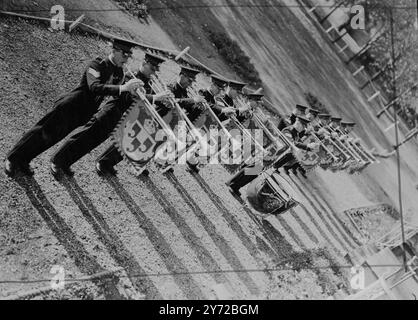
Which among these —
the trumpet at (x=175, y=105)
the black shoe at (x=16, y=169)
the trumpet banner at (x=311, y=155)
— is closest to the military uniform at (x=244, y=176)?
the trumpet at (x=175, y=105)

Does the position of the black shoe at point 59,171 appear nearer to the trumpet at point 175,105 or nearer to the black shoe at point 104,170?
the black shoe at point 104,170

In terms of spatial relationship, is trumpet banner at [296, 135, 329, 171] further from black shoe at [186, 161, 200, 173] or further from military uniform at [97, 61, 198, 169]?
military uniform at [97, 61, 198, 169]

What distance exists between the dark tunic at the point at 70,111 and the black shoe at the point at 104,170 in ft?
3.59

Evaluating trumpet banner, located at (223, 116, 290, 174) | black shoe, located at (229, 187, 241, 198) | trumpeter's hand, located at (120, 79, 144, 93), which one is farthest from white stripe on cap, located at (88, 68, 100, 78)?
black shoe, located at (229, 187, 241, 198)

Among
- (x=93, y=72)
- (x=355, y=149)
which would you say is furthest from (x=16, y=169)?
(x=355, y=149)

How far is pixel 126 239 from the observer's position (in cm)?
738

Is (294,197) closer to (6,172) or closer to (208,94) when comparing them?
(208,94)

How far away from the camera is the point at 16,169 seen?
7199mm

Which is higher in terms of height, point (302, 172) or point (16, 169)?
point (16, 169)

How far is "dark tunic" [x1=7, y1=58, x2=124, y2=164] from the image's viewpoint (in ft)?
22.8

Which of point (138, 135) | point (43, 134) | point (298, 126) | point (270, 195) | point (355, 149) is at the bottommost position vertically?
point (355, 149)

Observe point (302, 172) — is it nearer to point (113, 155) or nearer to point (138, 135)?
point (113, 155)

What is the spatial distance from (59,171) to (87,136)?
3.03 feet

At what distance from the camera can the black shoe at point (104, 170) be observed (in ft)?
26.9
